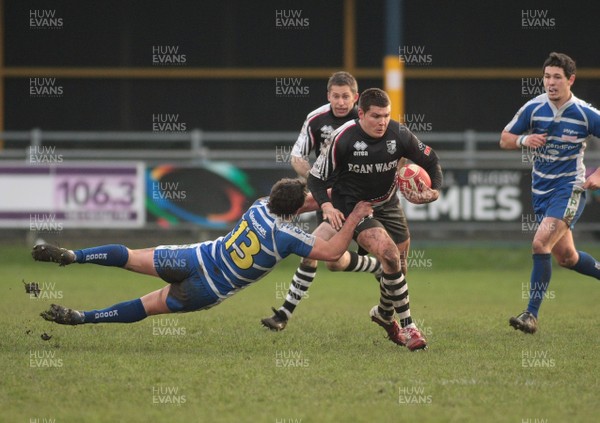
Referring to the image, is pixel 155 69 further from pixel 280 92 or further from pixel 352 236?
pixel 352 236

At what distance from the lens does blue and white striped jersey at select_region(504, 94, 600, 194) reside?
9.64 meters

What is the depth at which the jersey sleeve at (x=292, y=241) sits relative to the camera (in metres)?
8.24

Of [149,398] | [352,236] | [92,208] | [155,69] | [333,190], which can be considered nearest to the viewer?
[149,398]

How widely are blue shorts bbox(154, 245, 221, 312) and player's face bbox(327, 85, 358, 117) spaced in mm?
2135

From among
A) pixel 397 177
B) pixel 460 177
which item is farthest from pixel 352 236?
pixel 460 177

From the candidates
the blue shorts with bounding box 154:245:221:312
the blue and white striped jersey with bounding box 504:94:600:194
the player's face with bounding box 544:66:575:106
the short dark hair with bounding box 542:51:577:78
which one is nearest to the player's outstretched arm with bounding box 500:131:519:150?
the blue and white striped jersey with bounding box 504:94:600:194

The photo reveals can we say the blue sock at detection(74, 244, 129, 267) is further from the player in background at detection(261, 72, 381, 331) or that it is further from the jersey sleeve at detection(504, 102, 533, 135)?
the jersey sleeve at detection(504, 102, 533, 135)

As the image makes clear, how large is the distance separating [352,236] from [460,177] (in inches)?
339

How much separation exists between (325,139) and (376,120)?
1.47 metres

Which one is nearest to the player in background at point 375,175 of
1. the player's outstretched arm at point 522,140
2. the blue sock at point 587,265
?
the player's outstretched arm at point 522,140

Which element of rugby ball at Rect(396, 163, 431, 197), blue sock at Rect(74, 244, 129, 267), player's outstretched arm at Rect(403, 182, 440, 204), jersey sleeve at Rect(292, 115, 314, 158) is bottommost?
blue sock at Rect(74, 244, 129, 267)

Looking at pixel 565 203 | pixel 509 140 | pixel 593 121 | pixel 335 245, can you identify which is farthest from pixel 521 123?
pixel 335 245

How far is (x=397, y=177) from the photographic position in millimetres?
8961

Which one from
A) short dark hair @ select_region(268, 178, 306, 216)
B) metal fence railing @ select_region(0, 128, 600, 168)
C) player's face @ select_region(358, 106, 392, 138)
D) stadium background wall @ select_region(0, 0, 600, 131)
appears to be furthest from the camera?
stadium background wall @ select_region(0, 0, 600, 131)
